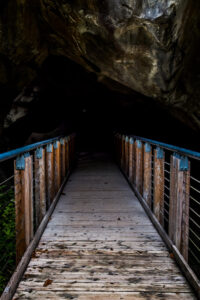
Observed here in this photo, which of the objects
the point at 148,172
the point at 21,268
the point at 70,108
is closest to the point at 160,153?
the point at 148,172

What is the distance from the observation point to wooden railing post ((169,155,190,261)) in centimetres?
255

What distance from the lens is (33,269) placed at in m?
2.60

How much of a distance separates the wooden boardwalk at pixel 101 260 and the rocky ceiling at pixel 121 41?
3521 millimetres

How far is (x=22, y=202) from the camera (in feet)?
8.62

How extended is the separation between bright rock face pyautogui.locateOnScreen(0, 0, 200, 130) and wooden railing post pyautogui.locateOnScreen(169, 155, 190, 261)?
12.6 ft

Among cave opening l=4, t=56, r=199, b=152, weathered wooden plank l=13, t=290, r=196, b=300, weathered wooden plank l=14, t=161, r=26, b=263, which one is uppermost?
cave opening l=4, t=56, r=199, b=152

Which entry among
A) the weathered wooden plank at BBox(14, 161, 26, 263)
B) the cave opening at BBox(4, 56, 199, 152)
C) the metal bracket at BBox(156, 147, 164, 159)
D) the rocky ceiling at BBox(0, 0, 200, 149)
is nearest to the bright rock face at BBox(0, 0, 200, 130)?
the rocky ceiling at BBox(0, 0, 200, 149)

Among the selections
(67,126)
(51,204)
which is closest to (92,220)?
(51,204)

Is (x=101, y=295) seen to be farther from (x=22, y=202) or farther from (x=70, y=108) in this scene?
(x=70, y=108)

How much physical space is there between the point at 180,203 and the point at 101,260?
44.0 inches

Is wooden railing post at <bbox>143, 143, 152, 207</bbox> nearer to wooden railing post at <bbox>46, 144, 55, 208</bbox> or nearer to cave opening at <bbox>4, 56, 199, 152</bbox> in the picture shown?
wooden railing post at <bbox>46, 144, 55, 208</bbox>

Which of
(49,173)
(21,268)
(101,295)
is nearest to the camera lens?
(101,295)

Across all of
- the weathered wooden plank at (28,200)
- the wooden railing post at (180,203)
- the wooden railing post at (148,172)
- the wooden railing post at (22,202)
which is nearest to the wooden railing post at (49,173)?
the weathered wooden plank at (28,200)

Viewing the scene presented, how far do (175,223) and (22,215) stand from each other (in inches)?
68.3
